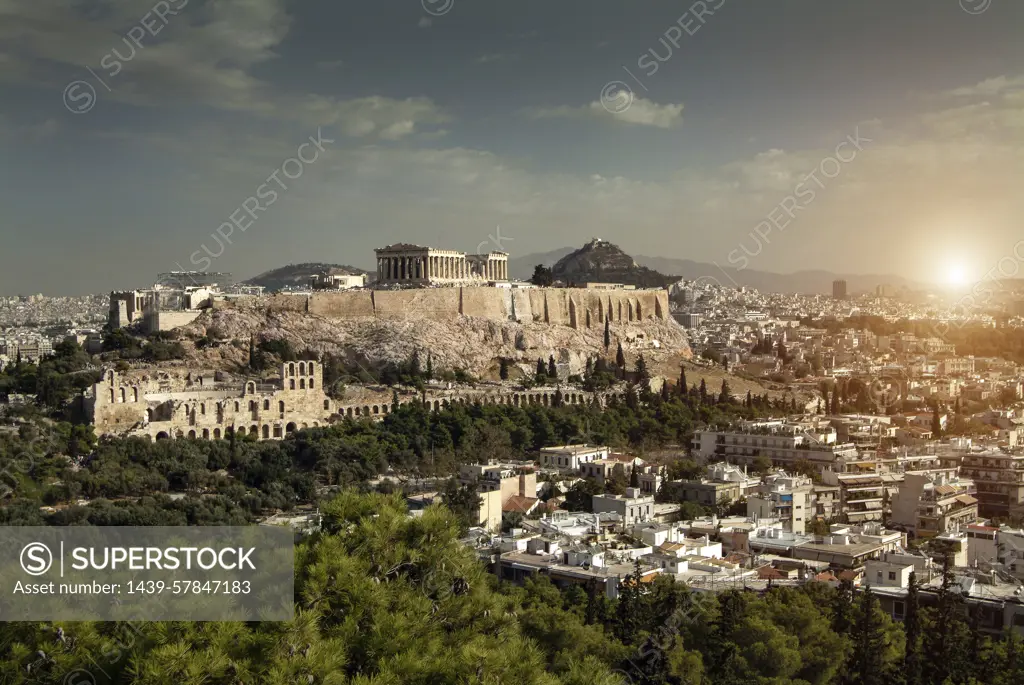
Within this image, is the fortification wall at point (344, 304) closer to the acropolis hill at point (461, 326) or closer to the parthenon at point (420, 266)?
the acropolis hill at point (461, 326)

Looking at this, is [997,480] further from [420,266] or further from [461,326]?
[420,266]

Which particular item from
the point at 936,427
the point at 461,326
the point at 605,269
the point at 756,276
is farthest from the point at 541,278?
the point at 756,276

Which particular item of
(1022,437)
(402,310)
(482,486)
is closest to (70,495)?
(482,486)

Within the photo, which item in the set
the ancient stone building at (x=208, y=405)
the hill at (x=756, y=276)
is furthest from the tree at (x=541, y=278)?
the hill at (x=756, y=276)

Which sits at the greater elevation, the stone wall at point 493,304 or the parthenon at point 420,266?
the parthenon at point 420,266

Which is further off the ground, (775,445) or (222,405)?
(222,405)
